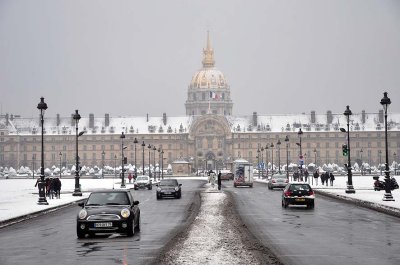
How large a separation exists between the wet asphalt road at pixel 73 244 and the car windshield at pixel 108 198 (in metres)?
1.04

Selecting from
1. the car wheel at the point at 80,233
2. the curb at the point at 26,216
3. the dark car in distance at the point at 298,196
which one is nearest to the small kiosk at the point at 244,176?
the curb at the point at 26,216

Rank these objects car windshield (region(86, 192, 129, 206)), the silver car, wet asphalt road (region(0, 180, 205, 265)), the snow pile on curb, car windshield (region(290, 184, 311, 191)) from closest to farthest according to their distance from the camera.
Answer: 1. the snow pile on curb
2. wet asphalt road (region(0, 180, 205, 265))
3. car windshield (region(86, 192, 129, 206))
4. car windshield (region(290, 184, 311, 191))
5. the silver car

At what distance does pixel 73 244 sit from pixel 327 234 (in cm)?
769

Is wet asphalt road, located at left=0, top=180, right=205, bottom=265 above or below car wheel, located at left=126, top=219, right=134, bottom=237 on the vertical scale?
below

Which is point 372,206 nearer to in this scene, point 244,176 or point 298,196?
point 298,196

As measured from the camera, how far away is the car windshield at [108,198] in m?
24.1

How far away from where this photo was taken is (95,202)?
79.2 feet

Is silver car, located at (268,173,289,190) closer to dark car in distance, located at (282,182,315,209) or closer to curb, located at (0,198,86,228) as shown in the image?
curb, located at (0,198,86,228)

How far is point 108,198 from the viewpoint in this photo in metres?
24.4

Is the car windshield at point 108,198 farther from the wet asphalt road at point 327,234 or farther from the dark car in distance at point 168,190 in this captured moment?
the dark car in distance at point 168,190

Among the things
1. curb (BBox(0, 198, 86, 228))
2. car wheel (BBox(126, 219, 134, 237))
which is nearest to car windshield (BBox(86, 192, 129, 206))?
car wheel (BBox(126, 219, 134, 237))

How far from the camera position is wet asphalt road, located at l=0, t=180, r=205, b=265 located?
18.2m

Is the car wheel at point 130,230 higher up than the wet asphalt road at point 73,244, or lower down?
higher up

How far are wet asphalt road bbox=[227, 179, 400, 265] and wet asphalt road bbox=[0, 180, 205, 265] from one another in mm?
2980
